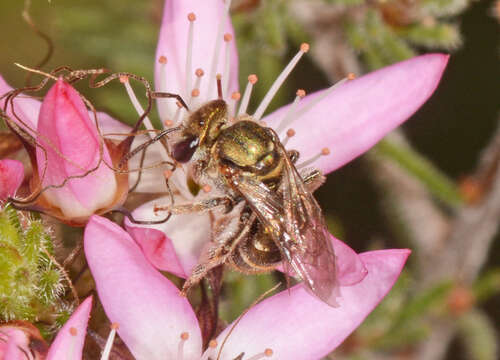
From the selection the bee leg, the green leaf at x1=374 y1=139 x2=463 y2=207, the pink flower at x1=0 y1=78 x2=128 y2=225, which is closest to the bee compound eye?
the pink flower at x1=0 y1=78 x2=128 y2=225

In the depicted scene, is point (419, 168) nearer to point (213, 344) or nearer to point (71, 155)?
point (213, 344)

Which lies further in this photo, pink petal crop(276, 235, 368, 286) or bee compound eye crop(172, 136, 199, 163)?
bee compound eye crop(172, 136, 199, 163)

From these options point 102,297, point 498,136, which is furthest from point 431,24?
point 102,297

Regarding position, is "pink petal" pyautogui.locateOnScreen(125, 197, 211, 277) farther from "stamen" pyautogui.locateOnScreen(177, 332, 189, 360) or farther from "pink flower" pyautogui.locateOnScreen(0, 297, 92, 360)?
"pink flower" pyautogui.locateOnScreen(0, 297, 92, 360)

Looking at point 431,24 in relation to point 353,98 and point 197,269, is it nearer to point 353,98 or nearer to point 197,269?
point 353,98

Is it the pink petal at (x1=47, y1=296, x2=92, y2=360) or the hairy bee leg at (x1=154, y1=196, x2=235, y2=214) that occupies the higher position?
the hairy bee leg at (x1=154, y1=196, x2=235, y2=214)

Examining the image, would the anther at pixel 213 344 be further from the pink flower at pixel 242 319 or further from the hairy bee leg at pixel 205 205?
the hairy bee leg at pixel 205 205
